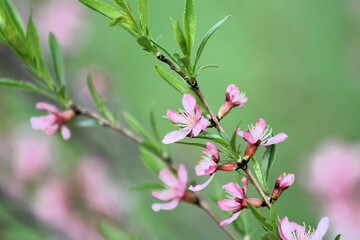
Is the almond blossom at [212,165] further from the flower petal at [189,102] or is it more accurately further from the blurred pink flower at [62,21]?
the blurred pink flower at [62,21]

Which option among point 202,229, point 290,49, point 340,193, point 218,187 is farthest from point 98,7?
point 290,49

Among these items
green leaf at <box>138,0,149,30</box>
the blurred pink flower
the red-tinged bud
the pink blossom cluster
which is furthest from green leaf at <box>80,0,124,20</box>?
the blurred pink flower

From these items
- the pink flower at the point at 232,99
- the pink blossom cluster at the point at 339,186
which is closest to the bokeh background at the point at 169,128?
the pink blossom cluster at the point at 339,186

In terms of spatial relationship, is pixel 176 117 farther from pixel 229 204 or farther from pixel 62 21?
pixel 62 21

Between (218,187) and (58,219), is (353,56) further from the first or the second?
(218,187)

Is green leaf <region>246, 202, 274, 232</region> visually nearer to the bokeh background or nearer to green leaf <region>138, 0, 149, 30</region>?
green leaf <region>138, 0, 149, 30</region>

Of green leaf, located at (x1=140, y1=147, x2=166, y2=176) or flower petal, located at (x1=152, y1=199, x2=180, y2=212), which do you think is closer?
flower petal, located at (x1=152, y1=199, x2=180, y2=212)

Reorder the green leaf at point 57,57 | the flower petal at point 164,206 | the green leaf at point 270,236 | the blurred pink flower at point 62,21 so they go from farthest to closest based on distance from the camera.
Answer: the blurred pink flower at point 62,21, the green leaf at point 57,57, the flower petal at point 164,206, the green leaf at point 270,236

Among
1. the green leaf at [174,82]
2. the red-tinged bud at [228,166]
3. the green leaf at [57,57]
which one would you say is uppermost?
the green leaf at [174,82]
